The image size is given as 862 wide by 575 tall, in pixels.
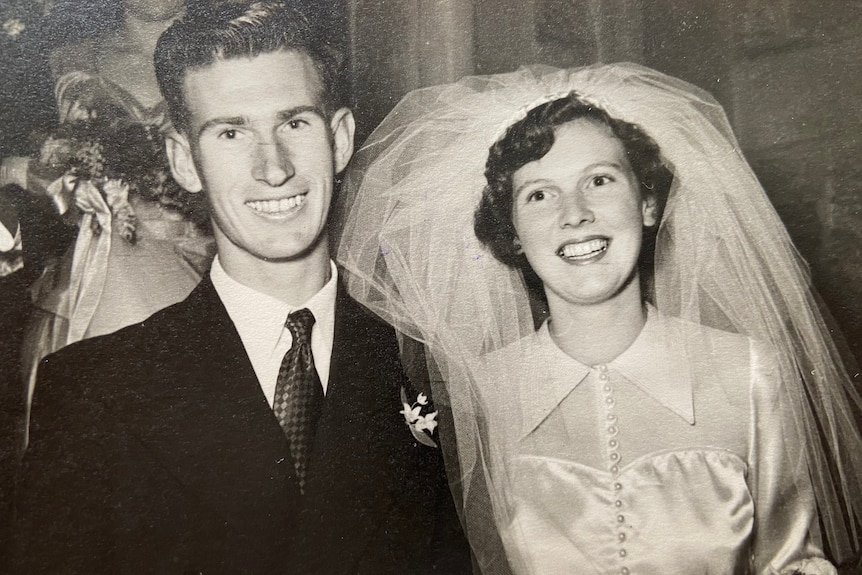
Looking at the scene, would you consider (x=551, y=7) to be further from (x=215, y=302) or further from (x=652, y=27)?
(x=215, y=302)

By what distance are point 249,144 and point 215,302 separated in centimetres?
41

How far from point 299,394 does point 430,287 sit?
0.44 meters

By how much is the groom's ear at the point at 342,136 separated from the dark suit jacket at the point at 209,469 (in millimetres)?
464

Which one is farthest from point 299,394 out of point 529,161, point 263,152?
point 529,161

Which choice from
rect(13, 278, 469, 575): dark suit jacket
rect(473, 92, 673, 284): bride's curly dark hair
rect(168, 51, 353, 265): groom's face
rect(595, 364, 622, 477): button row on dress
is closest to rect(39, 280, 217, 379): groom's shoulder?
rect(13, 278, 469, 575): dark suit jacket

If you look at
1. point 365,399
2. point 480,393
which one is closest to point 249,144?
point 365,399

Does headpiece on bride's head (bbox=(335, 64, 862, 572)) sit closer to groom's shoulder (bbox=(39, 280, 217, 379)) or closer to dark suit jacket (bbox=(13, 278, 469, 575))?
dark suit jacket (bbox=(13, 278, 469, 575))

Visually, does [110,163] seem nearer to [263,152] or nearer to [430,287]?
[263,152]

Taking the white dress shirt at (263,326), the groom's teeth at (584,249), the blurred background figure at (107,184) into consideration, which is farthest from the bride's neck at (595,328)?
the blurred background figure at (107,184)

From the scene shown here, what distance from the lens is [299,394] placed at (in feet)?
6.31

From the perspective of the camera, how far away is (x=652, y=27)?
78.8 inches

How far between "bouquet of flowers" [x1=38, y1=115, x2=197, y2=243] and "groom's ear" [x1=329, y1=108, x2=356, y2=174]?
423 mm

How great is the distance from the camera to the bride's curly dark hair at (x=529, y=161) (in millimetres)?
1977

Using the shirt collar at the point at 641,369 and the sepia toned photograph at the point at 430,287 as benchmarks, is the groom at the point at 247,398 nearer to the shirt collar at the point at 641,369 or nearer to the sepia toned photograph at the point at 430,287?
the sepia toned photograph at the point at 430,287
